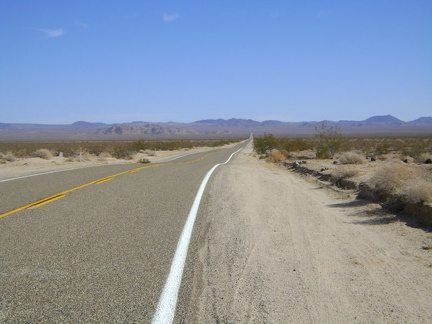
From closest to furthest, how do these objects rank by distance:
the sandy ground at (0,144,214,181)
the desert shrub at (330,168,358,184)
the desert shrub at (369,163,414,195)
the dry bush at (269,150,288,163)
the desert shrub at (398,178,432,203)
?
1. the desert shrub at (398,178,432,203)
2. the desert shrub at (369,163,414,195)
3. the desert shrub at (330,168,358,184)
4. the sandy ground at (0,144,214,181)
5. the dry bush at (269,150,288,163)

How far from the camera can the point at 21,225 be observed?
26.8ft

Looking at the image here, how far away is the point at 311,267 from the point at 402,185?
18.0 ft

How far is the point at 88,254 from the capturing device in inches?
251

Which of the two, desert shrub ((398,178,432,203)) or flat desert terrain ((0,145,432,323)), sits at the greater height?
desert shrub ((398,178,432,203))

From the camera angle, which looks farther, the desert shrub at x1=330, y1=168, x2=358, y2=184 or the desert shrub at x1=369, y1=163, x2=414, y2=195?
the desert shrub at x1=330, y1=168, x2=358, y2=184

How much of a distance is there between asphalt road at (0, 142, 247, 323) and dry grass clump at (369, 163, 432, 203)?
187 inches

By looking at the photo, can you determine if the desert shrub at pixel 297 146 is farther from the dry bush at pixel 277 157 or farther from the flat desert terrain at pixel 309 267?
the flat desert terrain at pixel 309 267

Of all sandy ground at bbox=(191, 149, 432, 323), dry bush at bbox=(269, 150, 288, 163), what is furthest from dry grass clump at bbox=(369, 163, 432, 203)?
dry bush at bbox=(269, 150, 288, 163)

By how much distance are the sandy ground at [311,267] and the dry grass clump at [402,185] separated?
0.62 m

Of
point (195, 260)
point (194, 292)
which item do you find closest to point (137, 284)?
point (194, 292)

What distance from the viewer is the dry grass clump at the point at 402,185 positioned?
9.14m

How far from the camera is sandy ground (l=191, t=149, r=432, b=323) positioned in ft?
15.1

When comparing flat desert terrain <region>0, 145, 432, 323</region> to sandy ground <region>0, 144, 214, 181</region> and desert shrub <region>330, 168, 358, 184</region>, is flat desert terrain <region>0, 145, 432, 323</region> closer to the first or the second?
desert shrub <region>330, 168, 358, 184</region>

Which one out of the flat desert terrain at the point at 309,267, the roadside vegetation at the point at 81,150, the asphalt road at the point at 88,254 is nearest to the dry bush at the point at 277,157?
the roadside vegetation at the point at 81,150
